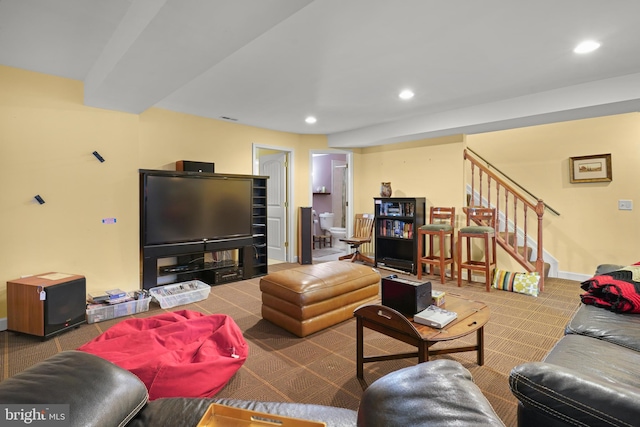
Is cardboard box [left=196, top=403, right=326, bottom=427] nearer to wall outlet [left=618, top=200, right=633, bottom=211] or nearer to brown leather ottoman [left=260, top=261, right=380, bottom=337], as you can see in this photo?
brown leather ottoman [left=260, top=261, right=380, bottom=337]

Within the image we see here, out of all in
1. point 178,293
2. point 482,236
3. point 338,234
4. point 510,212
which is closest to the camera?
point 178,293

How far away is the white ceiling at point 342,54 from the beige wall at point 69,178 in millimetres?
251

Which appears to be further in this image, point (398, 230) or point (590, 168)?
point (398, 230)

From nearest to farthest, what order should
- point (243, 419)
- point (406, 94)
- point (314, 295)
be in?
point (243, 419), point (314, 295), point (406, 94)

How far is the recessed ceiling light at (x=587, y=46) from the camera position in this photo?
253 centimetres

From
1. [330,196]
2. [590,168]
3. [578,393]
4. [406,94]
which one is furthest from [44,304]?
[590,168]

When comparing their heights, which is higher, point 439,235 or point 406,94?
point 406,94

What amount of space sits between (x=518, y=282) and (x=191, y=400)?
4158 mm

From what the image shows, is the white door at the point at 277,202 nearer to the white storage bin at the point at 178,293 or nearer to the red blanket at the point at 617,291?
the white storage bin at the point at 178,293

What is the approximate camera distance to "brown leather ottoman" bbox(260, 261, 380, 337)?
2.70 metres

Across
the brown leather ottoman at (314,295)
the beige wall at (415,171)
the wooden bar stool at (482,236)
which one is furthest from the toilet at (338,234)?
the brown leather ottoman at (314,295)

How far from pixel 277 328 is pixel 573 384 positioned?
2.43 meters

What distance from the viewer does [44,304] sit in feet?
8.80

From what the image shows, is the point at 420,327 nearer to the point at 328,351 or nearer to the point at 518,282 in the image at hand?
the point at 328,351
